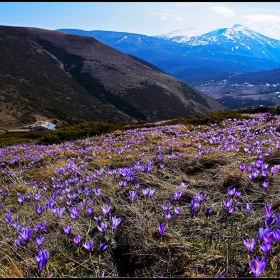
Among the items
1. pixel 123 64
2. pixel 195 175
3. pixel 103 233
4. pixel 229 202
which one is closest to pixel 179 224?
pixel 229 202

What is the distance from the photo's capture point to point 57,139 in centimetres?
1814

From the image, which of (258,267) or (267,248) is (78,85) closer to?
(267,248)

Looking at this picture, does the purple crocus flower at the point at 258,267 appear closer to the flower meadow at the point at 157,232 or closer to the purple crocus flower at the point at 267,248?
the flower meadow at the point at 157,232

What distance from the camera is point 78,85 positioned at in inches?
5221

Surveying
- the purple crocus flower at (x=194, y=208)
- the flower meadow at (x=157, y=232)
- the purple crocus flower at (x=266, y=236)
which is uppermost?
the purple crocus flower at (x=266, y=236)

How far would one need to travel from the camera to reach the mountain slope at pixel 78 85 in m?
93.4

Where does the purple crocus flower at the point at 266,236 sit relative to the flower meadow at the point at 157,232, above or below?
above

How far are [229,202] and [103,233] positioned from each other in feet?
4.21

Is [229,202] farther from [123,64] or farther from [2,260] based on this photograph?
[123,64]

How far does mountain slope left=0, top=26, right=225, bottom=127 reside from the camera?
307ft

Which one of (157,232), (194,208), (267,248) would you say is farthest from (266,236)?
(157,232)

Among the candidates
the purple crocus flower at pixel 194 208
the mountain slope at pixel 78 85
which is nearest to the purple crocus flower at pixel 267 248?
the purple crocus flower at pixel 194 208

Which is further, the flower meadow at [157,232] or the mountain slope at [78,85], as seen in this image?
the mountain slope at [78,85]

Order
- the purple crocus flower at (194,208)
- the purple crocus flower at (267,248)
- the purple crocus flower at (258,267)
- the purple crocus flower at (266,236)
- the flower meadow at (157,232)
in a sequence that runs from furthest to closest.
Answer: the purple crocus flower at (194,208) < the flower meadow at (157,232) < the purple crocus flower at (266,236) < the purple crocus flower at (267,248) < the purple crocus flower at (258,267)
